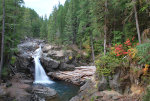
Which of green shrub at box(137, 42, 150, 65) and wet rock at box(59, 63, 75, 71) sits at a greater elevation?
green shrub at box(137, 42, 150, 65)

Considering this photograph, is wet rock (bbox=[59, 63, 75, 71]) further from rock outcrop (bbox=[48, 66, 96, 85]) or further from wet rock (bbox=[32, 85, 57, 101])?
wet rock (bbox=[32, 85, 57, 101])

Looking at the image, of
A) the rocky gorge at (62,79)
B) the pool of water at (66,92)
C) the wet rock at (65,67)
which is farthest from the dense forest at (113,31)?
the wet rock at (65,67)

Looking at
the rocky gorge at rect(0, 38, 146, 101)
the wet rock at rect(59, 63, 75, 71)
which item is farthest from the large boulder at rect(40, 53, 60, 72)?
the wet rock at rect(59, 63, 75, 71)

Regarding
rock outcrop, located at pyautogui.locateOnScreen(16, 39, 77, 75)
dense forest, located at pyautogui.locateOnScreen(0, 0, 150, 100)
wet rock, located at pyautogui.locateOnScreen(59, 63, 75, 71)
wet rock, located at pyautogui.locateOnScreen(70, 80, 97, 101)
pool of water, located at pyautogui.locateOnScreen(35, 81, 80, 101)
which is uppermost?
dense forest, located at pyautogui.locateOnScreen(0, 0, 150, 100)

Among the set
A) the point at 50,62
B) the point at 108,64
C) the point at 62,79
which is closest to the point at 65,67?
the point at 62,79

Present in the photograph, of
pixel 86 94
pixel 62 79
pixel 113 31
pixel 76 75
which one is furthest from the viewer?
pixel 62 79

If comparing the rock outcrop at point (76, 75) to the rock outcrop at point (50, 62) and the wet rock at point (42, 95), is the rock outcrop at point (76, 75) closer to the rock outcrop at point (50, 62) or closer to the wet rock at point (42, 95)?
the rock outcrop at point (50, 62)

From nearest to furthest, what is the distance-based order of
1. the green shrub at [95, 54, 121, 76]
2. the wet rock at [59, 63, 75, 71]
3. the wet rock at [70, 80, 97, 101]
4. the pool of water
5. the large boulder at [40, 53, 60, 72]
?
the green shrub at [95, 54, 121, 76], the wet rock at [70, 80, 97, 101], the pool of water, the wet rock at [59, 63, 75, 71], the large boulder at [40, 53, 60, 72]

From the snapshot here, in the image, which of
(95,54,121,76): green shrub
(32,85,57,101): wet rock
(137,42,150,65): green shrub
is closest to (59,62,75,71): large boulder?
(32,85,57,101): wet rock

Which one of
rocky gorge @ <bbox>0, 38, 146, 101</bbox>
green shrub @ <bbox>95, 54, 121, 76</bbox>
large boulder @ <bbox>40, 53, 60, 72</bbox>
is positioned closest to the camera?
rocky gorge @ <bbox>0, 38, 146, 101</bbox>

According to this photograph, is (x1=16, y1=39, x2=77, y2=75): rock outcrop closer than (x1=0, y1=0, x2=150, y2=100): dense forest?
No

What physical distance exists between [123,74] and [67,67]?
1512 cm

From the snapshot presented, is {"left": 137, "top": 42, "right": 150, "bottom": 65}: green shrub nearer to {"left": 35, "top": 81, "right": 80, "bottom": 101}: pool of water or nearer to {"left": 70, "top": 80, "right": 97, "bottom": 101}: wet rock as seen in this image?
{"left": 70, "top": 80, "right": 97, "bottom": 101}: wet rock

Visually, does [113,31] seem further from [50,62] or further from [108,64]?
[50,62]
